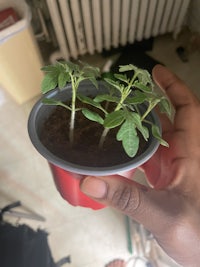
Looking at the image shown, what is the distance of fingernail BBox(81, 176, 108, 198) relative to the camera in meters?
0.61

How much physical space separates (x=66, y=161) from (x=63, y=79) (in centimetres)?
15

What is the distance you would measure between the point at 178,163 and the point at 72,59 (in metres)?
0.90

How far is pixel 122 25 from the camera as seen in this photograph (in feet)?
4.29

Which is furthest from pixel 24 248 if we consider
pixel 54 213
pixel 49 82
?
pixel 49 82

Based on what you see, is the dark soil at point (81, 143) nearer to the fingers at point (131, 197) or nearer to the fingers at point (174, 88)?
the fingers at point (131, 197)

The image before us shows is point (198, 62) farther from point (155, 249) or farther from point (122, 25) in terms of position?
point (155, 249)

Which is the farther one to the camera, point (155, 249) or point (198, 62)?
point (198, 62)

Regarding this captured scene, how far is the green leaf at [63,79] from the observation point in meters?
0.57

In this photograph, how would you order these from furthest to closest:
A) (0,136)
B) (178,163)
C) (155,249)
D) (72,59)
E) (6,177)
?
(72,59) → (0,136) → (6,177) → (155,249) → (178,163)

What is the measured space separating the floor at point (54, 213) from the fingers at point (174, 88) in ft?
1.50

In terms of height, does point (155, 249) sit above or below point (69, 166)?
below

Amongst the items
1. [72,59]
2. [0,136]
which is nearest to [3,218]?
[0,136]

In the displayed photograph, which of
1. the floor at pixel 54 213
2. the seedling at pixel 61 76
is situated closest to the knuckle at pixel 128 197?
the seedling at pixel 61 76

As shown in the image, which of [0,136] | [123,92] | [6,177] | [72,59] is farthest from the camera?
[72,59]
